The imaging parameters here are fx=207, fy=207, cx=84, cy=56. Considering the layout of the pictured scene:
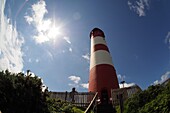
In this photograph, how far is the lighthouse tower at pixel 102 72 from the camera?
19548 mm

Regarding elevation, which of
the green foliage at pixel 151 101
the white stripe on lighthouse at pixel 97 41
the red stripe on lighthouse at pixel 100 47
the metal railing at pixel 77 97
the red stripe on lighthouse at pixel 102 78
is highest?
the white stripe on lighthouse at pixel 97 41

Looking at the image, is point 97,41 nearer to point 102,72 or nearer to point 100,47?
point 100,47

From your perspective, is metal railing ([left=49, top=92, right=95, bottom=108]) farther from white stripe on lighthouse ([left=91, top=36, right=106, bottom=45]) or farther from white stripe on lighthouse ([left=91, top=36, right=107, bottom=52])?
white stripe on lighthouse ([left=91, top=36, right=106, bottom=45])

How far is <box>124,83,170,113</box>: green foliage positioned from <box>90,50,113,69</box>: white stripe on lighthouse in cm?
966

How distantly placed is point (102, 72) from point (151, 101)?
10.7 meters

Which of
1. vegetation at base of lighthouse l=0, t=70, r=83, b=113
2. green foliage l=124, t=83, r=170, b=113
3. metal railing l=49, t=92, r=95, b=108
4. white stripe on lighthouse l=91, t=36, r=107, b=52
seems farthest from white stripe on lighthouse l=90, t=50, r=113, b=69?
vegetation at base of lighthouse l=0, t=70, r=83, b=113

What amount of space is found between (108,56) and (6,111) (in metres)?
16.2

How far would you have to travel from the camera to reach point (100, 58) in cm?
2219

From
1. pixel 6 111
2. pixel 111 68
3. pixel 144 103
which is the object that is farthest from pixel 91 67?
pixel 6 111

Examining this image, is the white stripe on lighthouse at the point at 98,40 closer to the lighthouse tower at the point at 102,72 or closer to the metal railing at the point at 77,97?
the lighthouse tower at the point at 102,72

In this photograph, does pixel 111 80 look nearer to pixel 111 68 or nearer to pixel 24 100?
pixel 111 68

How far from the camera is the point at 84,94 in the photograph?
18859mm

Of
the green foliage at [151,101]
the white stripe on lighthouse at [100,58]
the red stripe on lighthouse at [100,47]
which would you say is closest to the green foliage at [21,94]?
the green foliage at [151,101]

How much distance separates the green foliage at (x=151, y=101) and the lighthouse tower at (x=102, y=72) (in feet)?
22.8
